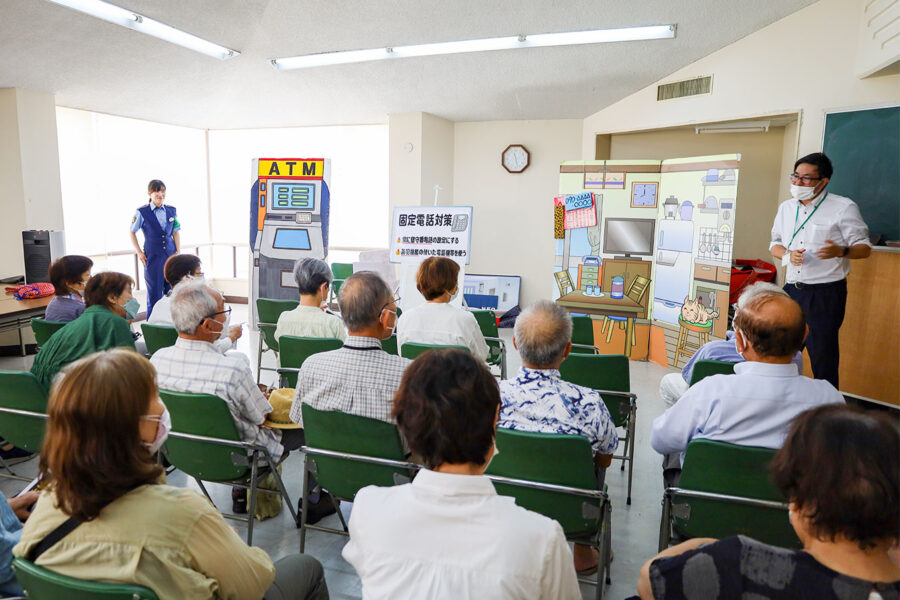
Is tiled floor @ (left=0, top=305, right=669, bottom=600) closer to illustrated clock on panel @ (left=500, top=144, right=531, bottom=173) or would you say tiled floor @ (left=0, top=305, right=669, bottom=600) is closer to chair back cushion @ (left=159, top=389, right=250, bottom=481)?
chair back cushion @ (left=159, top=389, right=250, bottom=481)

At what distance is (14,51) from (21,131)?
3.35 ft

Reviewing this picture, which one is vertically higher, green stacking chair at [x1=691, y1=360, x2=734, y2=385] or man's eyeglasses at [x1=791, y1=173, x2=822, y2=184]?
man's eyeglasses at [x1=791, y1=173, x2=822, y2=184]

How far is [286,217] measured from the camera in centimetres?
646

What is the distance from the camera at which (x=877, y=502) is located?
37.7 inches

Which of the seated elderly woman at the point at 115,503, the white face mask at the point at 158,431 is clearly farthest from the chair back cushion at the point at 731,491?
the white face mask at the point at 158,431

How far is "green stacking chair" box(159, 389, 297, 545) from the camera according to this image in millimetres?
2270

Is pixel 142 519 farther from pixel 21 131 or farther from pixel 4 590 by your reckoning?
pixel 21 131

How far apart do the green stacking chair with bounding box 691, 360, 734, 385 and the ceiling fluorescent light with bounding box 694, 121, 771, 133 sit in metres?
4.30

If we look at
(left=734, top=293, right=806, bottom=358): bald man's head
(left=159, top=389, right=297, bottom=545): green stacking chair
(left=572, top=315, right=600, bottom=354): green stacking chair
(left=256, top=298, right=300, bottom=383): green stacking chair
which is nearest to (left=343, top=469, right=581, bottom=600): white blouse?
(left=734, top=293, right=806, bottom=358): bald man's head

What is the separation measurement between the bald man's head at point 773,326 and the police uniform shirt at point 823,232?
215cm

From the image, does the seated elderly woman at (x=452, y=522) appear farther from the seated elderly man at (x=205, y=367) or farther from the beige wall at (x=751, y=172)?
the beige wall at (x=751, y=172)

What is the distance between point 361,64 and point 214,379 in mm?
4809

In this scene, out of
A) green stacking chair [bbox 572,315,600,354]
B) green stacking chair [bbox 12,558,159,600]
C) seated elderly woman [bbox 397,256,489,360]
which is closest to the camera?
green stacking chair [bbox 12,558,159,600]

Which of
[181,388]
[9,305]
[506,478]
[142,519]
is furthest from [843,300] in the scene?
[9,305]
